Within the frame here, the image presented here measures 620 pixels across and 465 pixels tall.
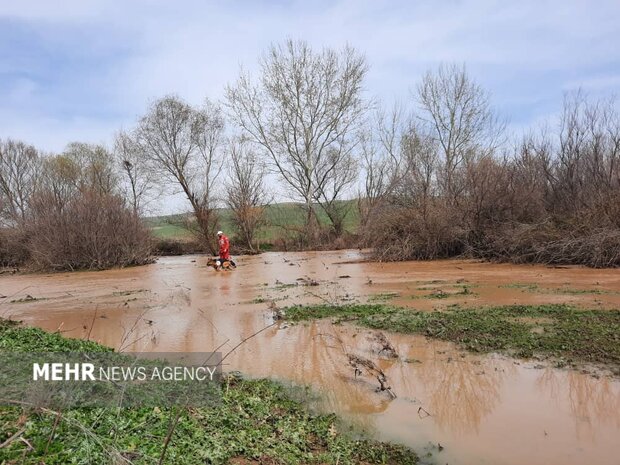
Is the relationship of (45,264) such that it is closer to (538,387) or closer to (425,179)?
(425,179)

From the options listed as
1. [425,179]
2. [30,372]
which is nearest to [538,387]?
[30,372]

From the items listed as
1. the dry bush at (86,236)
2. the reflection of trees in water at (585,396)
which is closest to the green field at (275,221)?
the dry bush at (86,236)

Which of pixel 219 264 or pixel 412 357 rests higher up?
pixel 219 264

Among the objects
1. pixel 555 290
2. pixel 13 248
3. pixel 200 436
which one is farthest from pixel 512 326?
pixel 13 248

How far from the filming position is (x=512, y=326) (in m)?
6.85

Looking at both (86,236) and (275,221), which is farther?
(275,221)

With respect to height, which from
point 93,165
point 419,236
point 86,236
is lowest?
point 419,236

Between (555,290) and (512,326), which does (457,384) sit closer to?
(512,326)

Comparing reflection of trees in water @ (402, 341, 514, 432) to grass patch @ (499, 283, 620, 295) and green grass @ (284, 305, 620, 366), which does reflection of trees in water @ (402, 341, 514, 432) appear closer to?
green grass @ (284, 305, 620, 366)

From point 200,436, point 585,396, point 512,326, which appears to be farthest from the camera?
point 512,326

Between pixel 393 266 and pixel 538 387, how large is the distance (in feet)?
44.7

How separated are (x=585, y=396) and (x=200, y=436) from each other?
12.0ft

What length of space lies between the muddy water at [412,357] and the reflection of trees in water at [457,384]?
0.01 metres

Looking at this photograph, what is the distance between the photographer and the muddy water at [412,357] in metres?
3.82
